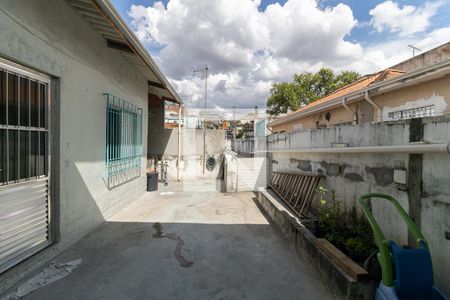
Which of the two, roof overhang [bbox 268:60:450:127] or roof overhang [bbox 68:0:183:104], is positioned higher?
roof overhang [bbox 68:0:183:104]

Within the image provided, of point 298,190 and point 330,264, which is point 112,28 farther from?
point 330,264

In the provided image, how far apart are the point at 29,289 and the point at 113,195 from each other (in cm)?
308

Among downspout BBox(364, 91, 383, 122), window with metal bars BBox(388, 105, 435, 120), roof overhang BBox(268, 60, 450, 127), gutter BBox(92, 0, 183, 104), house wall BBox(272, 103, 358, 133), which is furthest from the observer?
house wall BBox(272, 103, 358, 133)

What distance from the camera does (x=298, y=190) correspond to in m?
5.48

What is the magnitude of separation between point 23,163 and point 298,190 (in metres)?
5.19

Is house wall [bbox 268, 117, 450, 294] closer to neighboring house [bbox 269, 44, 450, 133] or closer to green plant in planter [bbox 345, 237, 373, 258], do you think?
green plant in planter [bbox 345, 237, 373, 258]

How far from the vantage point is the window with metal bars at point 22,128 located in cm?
284

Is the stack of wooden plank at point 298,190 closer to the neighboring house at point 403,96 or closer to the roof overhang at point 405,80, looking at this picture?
the neighboring house at point 403,96

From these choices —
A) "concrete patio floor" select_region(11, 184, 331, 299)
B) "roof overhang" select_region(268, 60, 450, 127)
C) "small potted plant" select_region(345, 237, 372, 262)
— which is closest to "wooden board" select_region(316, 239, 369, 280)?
"small potted plant" select_region(345, 237, 372, 262)

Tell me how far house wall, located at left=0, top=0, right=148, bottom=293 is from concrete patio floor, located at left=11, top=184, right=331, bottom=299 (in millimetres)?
409

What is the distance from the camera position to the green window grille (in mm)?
5531

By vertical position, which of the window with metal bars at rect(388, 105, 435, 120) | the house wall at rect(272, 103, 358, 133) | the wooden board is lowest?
the wooden board

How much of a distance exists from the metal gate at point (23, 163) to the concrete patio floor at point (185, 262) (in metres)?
0.63

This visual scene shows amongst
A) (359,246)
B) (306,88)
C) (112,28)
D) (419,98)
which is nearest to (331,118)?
(419,98)
